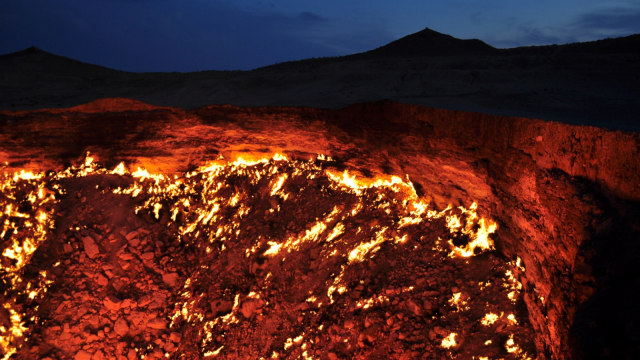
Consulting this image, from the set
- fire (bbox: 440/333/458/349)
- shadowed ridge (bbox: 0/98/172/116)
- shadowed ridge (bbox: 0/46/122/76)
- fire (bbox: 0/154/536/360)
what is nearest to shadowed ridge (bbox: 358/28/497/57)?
fire (bbox: 0/154/536/360)

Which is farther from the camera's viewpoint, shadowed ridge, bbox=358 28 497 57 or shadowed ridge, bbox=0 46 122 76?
shadowed ridge, bbox=358 28 497 57

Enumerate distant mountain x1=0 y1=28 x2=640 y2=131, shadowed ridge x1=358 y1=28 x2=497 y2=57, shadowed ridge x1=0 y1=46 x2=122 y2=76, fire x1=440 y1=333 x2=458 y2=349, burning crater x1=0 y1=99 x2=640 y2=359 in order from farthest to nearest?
shadowed ridge x1=358 y1=28 x2=497 y2=57
shadowed ridge x1=0 y1=46 x2=122 y2=76
fire x1=440 y1=333 x2=458 y2=349
distant mountain x1=0 y1=28 x2=640 y2=131
burning crater x1=0 y1=99 x2=640 y2=359

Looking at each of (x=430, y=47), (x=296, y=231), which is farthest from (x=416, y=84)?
(x=430, y=47)

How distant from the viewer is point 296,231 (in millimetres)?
3576

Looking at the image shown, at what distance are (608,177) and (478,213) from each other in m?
1.32

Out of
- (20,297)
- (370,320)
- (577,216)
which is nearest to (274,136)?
(370,320)

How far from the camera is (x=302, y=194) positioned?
3738 mm

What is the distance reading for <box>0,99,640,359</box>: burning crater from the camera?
7.06 ft

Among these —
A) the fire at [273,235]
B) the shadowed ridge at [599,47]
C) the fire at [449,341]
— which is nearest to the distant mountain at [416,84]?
the shadowed ridge at [599,47]

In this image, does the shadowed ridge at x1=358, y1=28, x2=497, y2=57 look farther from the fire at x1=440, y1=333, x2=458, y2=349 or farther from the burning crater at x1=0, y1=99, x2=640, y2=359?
the fire at x1=440, y1=333, x2=458, y2=349

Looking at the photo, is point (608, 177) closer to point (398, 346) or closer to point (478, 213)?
point (478, 213)

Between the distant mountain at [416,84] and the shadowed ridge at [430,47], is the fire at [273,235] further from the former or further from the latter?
the shadowed ridge at [430,47]

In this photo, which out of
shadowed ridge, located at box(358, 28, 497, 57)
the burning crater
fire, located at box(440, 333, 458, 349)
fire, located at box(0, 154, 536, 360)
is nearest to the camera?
the burning crater

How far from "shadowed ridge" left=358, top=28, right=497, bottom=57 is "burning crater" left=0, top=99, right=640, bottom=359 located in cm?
198
